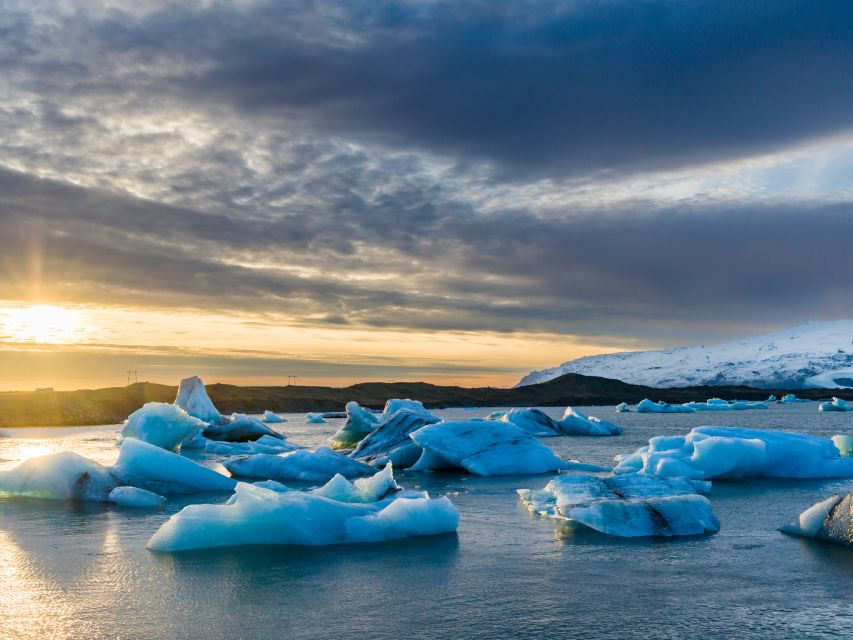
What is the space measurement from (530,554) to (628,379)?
6777 inches

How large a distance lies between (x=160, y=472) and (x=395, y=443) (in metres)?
7.24

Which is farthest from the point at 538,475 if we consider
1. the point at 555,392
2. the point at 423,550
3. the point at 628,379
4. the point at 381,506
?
the point at 628,379

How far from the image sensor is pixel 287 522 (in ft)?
27.6

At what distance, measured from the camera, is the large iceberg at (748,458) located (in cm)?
1459

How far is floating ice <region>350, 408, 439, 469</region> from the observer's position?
18.2 m

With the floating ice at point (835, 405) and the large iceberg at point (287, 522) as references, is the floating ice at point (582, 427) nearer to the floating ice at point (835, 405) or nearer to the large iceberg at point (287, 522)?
the large iceberg at point (287, 522)

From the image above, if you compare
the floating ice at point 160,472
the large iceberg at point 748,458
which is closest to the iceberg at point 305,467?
the floating ice at point 160,472

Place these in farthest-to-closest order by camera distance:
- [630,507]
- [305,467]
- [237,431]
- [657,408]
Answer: [657,408], [237,431], [305,467], [630,507]

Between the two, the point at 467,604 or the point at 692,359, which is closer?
the point at 467,604

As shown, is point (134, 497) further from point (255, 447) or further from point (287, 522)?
point (255, 447)

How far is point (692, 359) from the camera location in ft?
594

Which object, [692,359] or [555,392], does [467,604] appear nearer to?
[555,392]

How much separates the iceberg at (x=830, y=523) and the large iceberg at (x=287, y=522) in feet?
13.5

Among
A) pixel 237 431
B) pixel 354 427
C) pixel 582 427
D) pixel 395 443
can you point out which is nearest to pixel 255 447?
pixel 354 427
